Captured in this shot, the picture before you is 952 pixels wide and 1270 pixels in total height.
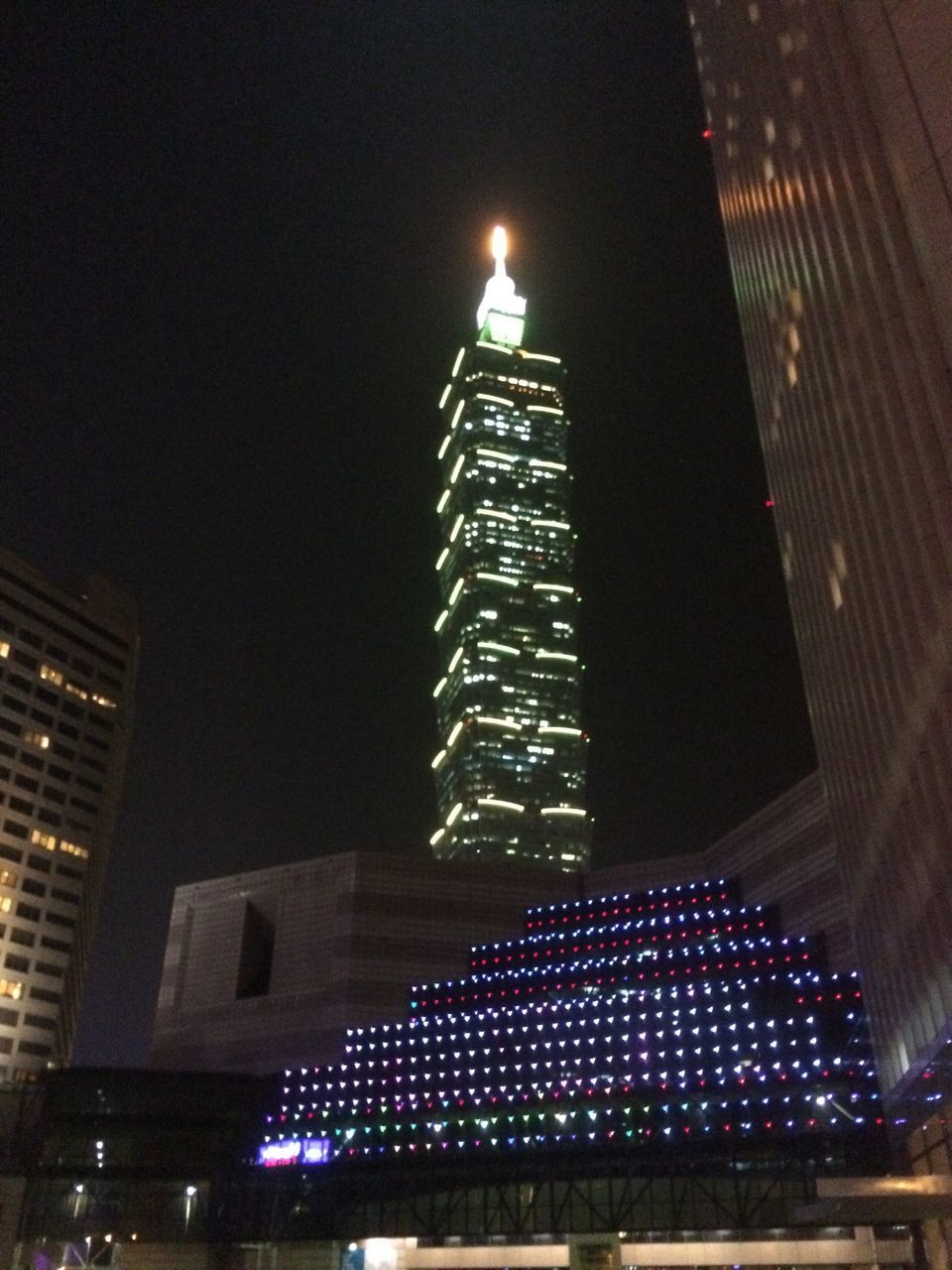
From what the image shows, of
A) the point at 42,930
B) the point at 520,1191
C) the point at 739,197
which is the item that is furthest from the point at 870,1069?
the point at 42,930

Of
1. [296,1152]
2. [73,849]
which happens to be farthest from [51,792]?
[296,1152]

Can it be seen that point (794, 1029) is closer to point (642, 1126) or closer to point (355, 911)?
point (642, 1126)

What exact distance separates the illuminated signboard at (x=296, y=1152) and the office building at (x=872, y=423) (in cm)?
6746

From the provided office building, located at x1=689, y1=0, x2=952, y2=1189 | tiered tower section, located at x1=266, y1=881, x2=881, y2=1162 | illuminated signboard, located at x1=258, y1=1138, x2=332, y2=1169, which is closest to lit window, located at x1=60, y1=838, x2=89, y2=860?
tiered tower section, located at x1=266, y1=881, x2=881, y2=1162

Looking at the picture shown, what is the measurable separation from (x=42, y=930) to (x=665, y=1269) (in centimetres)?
8629

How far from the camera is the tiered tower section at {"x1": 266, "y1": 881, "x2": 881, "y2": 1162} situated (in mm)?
90438

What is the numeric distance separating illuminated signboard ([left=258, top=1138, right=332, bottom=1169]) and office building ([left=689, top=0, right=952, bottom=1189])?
221 ft

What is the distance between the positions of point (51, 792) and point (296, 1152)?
204 ft

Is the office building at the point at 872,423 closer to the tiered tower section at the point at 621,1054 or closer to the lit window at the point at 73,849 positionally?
the tiered tower section at the point at 621,1054

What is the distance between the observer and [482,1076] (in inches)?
4190

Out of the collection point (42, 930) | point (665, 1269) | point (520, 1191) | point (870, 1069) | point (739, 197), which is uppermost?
point (739, 197)

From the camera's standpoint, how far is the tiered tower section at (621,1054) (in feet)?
297

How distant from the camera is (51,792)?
141 metres

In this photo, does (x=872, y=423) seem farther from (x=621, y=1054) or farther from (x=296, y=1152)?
(x=296, y=1152)
